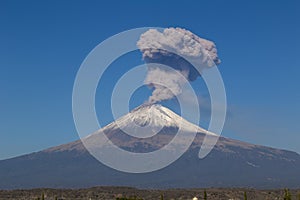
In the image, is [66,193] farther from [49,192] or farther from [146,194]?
[146,194]

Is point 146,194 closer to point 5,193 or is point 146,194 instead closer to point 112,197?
point 112,197

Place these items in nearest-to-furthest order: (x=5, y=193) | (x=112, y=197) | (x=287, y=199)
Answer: (x=287, y=199) → (x=112, y=197) → (x=5, y=193)

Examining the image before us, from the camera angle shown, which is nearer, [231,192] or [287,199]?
[287,199]

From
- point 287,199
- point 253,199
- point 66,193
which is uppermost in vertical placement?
point 66,193

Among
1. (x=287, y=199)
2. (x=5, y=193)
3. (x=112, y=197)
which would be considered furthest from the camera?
(x=5, y=193)

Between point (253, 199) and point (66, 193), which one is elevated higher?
point (66, 193)

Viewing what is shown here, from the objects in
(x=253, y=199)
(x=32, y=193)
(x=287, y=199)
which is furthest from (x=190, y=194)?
(x=287, y=199)

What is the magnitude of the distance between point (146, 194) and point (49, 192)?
22.5m

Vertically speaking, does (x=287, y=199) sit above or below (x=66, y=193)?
below

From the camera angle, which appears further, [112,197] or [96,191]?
[96,191]

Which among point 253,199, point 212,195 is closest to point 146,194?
point 212,195

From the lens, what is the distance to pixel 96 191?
461 feet

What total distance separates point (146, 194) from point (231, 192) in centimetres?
1980

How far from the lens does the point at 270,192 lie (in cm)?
14288
